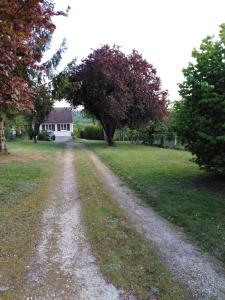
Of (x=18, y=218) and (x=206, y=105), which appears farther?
(x=206, y=105)

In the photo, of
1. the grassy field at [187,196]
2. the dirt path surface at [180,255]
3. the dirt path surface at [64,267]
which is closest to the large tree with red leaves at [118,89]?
the grassy field at [187,196]

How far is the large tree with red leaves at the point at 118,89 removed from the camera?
2739 cm

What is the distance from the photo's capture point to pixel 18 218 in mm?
7031

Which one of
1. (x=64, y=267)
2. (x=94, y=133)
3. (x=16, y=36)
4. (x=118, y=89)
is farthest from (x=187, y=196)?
(x=94, y=133)

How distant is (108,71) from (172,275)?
79.6 ft

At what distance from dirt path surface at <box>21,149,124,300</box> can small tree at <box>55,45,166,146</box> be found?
20.9m

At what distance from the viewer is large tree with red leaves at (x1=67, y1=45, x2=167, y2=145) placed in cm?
2739

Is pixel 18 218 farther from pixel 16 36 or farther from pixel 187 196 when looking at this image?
pixel 187 196

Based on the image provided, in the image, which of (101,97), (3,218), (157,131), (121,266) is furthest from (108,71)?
(121,266)

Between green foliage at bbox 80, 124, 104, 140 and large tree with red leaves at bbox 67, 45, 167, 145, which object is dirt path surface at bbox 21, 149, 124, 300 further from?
green foliage at bbox 80, 124, 104, 140

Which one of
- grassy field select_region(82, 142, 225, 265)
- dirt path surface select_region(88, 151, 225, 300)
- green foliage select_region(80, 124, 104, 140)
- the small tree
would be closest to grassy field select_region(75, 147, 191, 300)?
dirt path surface select_region(88, 151, 225, 300)

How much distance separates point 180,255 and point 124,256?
0.89m

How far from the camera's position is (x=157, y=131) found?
3097 cm

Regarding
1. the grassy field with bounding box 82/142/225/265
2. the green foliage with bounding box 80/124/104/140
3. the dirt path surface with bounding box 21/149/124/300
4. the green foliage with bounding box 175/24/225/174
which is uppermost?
the green foliage with bounding box 175/24/225/174
